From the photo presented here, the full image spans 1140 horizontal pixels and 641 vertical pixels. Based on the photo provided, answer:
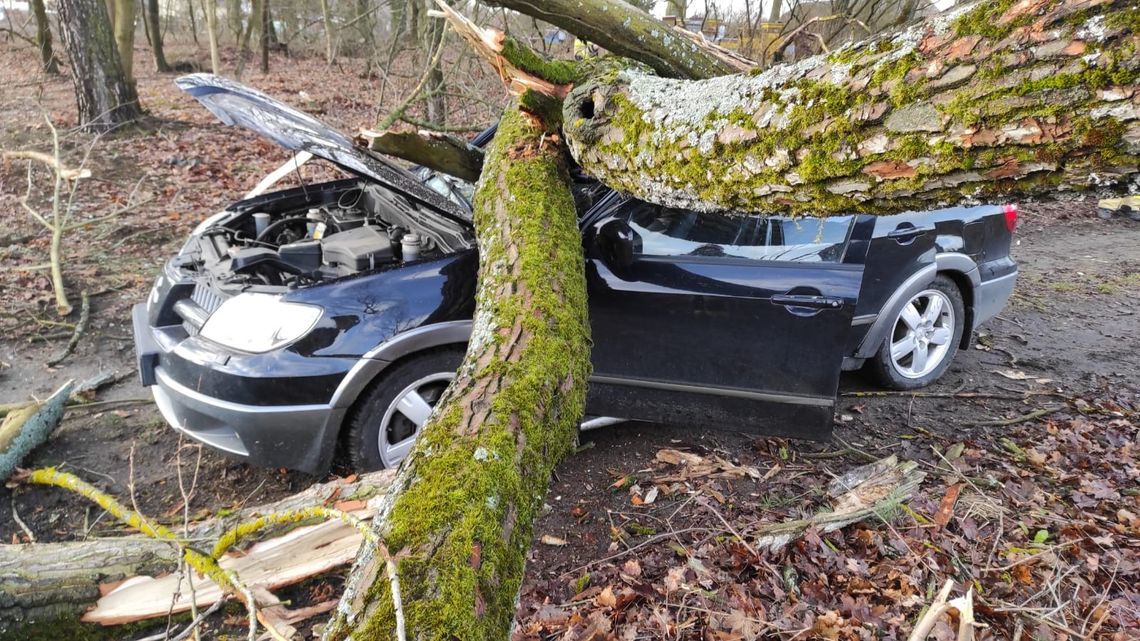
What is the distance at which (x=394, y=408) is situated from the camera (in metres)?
3.26

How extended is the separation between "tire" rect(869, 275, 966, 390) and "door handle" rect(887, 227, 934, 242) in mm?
401

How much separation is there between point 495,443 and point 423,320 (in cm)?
159

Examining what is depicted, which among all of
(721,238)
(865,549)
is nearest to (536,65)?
(721,238)

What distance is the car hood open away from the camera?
3328mm

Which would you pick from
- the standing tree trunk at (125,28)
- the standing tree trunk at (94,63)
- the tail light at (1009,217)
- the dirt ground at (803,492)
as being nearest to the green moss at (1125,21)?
the dirt ground at (803,492)

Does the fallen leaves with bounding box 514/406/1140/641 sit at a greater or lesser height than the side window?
lesser

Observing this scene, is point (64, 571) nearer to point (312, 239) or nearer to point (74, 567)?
point (74, 567)

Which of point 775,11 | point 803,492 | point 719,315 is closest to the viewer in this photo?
point 803,492

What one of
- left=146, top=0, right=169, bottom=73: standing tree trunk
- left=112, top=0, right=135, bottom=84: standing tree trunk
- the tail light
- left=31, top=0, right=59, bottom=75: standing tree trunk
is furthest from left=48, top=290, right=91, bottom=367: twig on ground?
left=146, top=0, right=169, bottom=73: standing tree trunk

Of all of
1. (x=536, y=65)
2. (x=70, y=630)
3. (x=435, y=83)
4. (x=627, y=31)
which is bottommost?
(x=70, y=630)

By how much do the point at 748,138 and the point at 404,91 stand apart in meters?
10.7

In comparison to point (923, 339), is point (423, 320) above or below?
above

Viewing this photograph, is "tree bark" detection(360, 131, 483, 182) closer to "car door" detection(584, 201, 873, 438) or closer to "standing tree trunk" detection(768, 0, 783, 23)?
"car door" detection(584, 201, 873, 438)

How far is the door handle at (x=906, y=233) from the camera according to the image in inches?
165
